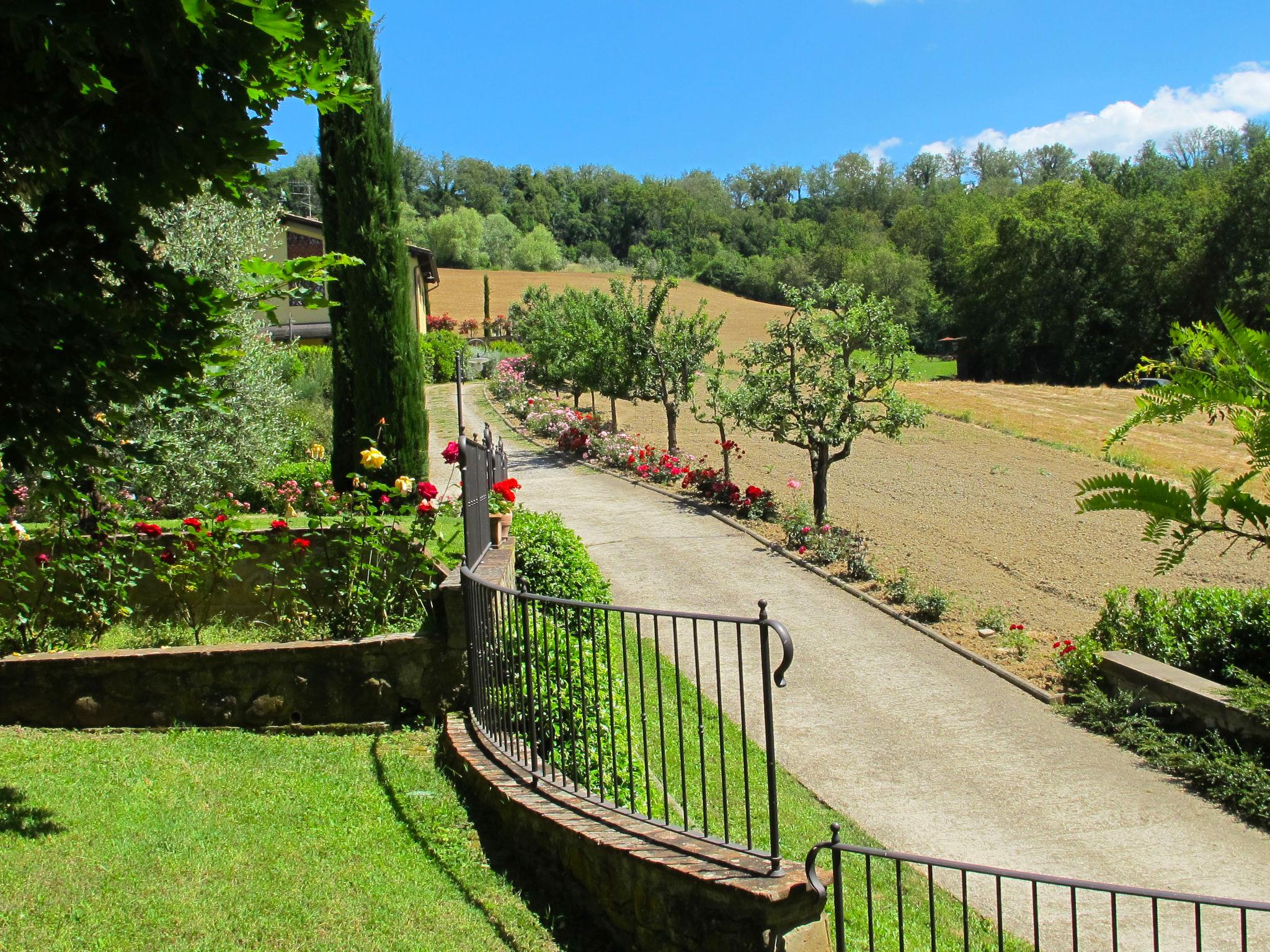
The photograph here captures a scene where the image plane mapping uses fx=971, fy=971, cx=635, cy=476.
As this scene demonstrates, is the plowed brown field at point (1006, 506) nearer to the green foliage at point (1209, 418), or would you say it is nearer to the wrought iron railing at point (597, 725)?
the wrought iron railing at point (597, 725)

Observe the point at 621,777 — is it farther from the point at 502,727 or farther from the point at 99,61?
the point at 99,61

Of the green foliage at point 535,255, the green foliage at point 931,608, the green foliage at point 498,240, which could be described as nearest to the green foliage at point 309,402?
the green foliage at point 931,608

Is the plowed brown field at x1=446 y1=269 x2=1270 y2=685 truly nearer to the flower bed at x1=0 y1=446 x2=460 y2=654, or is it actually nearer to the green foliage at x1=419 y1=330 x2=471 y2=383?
the flower bed at x1=0 y1=446 x2=460 y2=654

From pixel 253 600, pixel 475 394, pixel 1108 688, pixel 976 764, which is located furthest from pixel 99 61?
pixel 475 394

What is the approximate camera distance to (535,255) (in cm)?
9481

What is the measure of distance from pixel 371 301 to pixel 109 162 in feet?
28.4

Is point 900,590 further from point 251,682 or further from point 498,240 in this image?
point 498,240

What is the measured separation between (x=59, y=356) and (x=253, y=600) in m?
4.21

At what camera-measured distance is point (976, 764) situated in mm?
7109

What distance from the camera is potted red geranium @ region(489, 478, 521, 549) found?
313 inches

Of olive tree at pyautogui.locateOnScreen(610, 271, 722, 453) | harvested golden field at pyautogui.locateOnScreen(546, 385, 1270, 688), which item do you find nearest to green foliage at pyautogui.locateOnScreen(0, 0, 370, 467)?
harvested golden field at pyautogui.locateOnScreen(546, 385, 1270, 688)

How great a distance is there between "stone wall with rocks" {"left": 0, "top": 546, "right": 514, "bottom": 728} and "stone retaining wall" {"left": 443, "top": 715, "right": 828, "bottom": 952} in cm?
127

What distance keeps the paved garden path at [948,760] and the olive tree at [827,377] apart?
3.04 metres

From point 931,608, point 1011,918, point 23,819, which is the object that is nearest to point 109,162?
point 23,819
